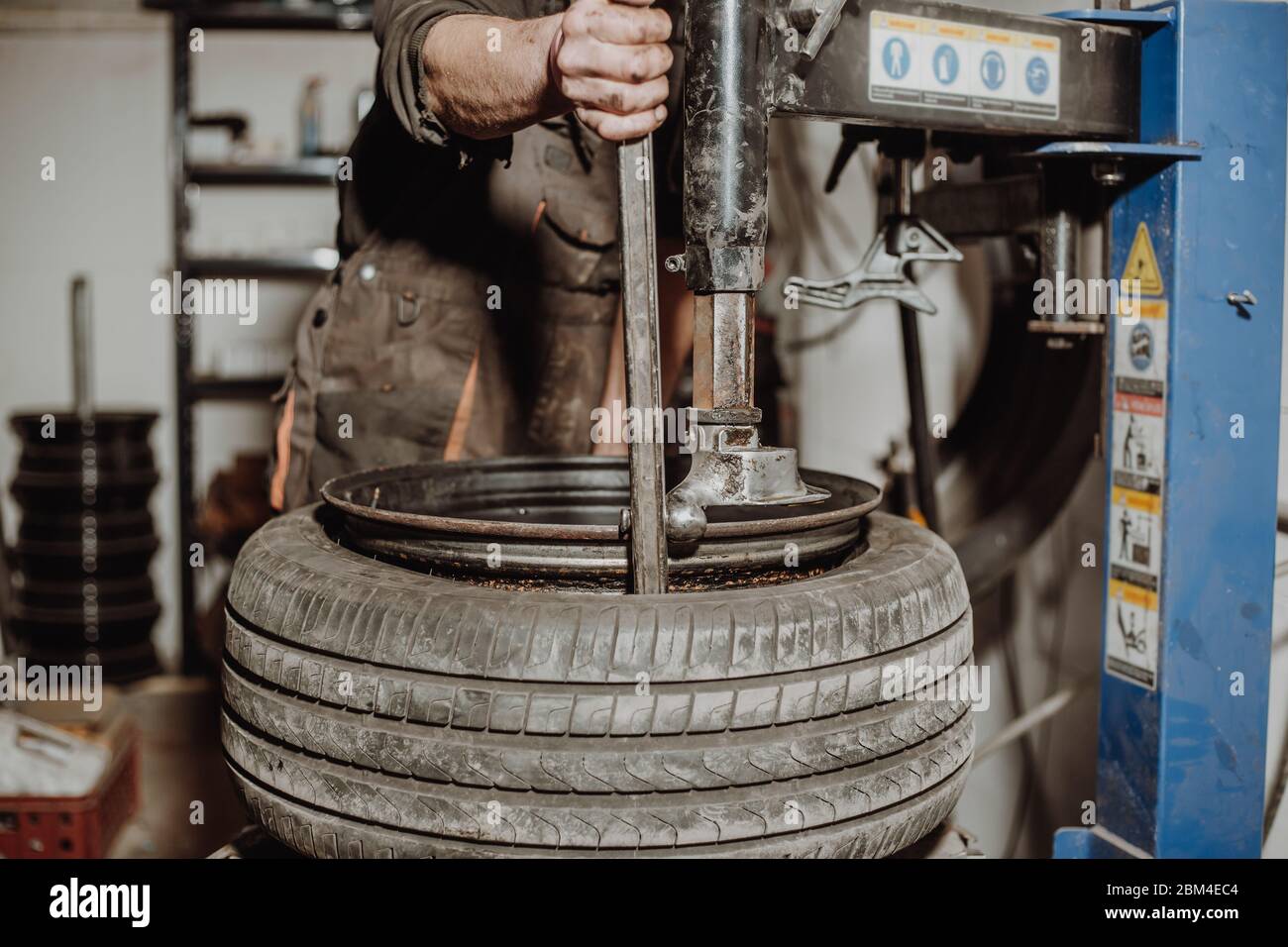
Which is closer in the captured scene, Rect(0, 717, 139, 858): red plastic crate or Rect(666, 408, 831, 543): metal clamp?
Rect(666, 408, 831, 543): metal clamp

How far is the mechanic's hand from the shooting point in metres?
0.98

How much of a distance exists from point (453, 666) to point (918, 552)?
0.49 metres

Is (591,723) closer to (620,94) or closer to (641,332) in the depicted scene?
(641,332)

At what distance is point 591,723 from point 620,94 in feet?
1.71

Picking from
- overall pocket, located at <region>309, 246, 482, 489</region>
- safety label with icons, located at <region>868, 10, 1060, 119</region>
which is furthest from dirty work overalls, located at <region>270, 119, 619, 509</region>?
safety label with icons, located at <region>868, 10, 1060, 119</region>

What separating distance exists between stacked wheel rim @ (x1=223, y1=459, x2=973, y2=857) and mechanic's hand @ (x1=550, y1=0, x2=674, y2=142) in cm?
41

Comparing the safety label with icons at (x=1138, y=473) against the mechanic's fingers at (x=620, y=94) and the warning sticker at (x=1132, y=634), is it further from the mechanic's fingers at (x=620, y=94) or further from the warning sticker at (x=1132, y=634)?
the mechanic's fingers at (x=620, y=94)

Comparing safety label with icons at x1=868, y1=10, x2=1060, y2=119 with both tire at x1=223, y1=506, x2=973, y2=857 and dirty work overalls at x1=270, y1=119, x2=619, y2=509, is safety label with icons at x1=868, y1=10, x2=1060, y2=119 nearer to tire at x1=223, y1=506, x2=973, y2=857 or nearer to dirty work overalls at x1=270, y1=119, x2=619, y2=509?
tire at x1=223, y1=506, x2=973, y2=857

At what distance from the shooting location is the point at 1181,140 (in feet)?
4.20

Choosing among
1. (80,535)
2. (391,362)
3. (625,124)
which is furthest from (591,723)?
(80,535)

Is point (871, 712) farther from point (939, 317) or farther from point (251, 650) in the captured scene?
point (939, 317)

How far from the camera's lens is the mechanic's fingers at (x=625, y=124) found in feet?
3.20

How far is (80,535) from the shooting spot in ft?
11.6
